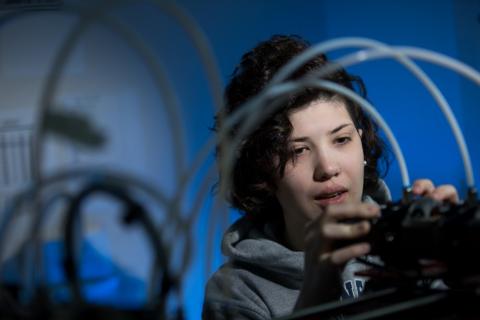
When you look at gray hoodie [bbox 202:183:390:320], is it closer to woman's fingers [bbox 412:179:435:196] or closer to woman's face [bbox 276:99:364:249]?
woman's face [bbox 276:99:364:249]


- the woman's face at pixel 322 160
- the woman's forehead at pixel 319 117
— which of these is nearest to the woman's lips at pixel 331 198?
the woman's face at pixel 322 160

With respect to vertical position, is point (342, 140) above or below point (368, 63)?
below

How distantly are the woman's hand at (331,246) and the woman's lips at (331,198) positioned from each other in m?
0.20

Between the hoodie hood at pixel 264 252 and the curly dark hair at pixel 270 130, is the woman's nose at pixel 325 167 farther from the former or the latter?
the hoodie hood at pixel 264 252

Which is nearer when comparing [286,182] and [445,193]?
[445,193]

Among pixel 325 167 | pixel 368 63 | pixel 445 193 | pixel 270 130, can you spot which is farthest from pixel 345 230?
pixel 368 63

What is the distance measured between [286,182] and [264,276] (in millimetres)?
194

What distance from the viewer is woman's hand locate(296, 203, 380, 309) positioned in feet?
2.07

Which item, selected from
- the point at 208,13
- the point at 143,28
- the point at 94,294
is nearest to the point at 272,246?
the point at 143,28

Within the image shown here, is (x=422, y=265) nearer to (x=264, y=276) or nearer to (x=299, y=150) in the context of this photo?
(x=299, y=150)

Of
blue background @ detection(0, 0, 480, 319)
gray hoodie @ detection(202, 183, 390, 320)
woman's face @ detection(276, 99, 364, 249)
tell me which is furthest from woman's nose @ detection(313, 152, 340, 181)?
blue background @ detection(0, 0, 480, 319)

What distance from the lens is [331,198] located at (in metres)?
0.96

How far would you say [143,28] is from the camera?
114 cm

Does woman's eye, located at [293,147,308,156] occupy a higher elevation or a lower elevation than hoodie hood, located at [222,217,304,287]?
higher
